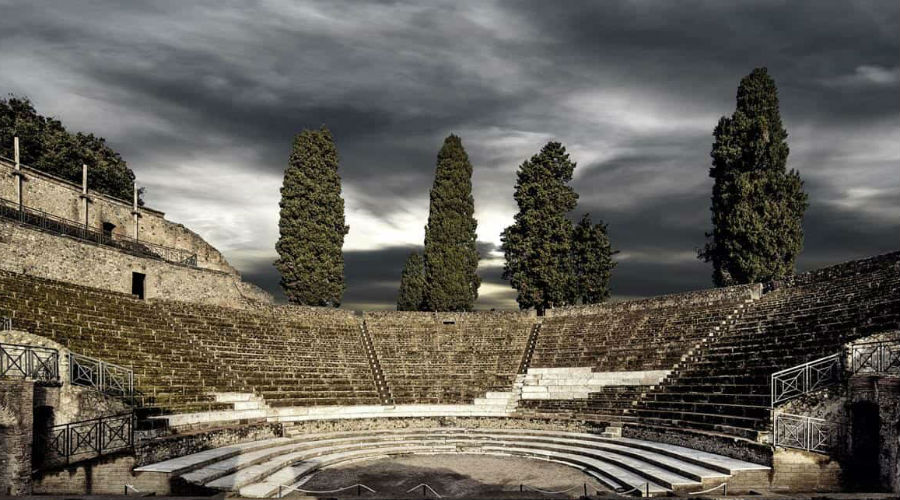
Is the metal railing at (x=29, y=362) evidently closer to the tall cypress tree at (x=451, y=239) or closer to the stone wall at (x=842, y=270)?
the tall cypress tree at (x=451, y=239)

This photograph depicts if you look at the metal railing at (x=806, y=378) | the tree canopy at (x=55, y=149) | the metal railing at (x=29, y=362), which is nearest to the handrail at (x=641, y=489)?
the metal railing at (x=806, y=378)

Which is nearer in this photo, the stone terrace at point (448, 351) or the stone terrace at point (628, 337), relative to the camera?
the stone terrace at point (628, 337)

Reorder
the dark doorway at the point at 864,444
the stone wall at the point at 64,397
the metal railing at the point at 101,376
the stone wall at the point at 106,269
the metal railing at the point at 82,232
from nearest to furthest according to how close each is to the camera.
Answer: the dark doorway at the point at 864,444 < the stone wall at the point at 64,397 < the metal railing at the point at 101,376 < the stone wall at the point at 106,269 < the metal railing at the point at 82,232

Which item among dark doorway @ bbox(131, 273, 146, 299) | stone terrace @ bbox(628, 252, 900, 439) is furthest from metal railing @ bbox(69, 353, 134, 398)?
stone terrace @ bbox(628, 252, 900, 439)

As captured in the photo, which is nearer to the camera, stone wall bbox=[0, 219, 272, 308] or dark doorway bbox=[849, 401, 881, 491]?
dark doorway bbox=[849, 401, 881, 491]

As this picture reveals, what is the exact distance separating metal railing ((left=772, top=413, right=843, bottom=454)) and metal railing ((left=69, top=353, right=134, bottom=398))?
1756cm

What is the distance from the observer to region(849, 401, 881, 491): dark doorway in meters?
15.4

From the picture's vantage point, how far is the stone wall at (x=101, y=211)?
97.8 ft

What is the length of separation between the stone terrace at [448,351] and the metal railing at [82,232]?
11.7 metres

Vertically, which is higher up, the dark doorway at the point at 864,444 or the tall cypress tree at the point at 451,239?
the tall cypress tree at the point at 451,239

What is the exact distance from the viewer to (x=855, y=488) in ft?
50.4

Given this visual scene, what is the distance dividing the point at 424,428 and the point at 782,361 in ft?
44.7

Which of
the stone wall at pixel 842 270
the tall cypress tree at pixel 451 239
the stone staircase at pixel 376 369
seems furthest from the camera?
the tall cypress tree at pixel 451 239

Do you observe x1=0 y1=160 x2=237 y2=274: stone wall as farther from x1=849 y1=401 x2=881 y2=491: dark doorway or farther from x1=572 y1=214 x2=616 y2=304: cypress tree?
x1=849 y1=401 x2=881 y2=491: dark doorway
